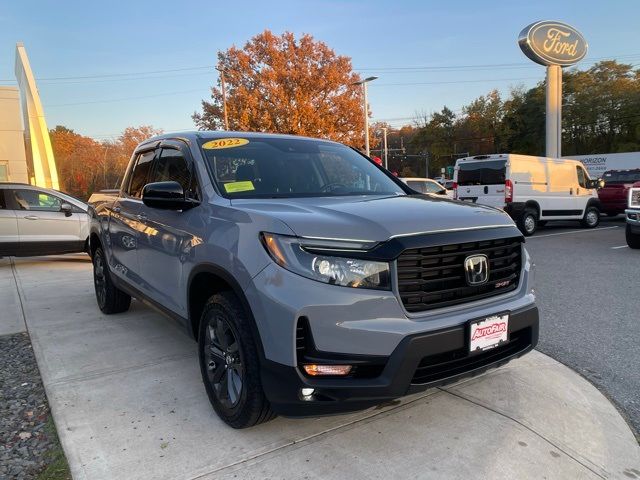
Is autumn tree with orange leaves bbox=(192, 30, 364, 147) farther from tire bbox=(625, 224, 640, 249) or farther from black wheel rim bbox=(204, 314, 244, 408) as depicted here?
black wheel rim bbox=(204, 314, 244, 408)

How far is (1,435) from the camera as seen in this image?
119 inches

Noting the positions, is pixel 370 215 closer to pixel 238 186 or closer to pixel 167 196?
pixel 238 186

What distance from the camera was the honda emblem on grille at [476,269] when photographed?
272 cm

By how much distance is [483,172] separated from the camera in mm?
13500

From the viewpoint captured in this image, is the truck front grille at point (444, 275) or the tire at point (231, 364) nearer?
the truck front grille at point (444, 275)

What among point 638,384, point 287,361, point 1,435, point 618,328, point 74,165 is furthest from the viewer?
point 74,165

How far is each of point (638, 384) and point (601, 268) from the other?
16.9ft

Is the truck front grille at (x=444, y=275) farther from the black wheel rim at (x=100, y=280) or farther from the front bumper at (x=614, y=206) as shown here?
the front bumper at (x=614, y=206)

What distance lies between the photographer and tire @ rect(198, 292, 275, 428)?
8.79 ft

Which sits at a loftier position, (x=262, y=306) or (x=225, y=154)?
(x=225, y=154)

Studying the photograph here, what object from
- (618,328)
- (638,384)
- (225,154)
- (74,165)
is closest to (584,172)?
(618,328)

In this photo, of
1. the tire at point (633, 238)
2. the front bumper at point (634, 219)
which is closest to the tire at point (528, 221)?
the tire at point (633, 238)

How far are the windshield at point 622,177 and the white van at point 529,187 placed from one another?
325 centimetres

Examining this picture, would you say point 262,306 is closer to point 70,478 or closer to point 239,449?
point 239,449
